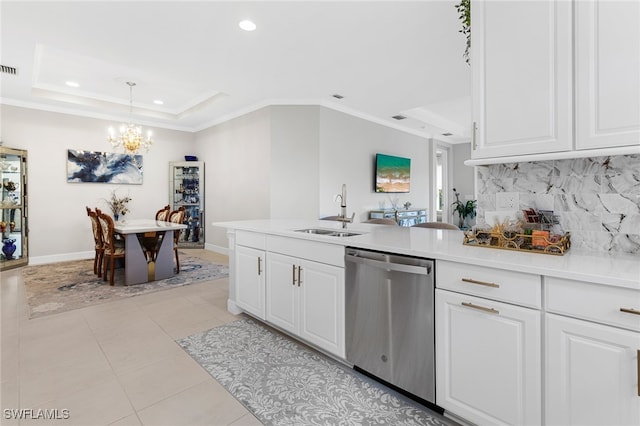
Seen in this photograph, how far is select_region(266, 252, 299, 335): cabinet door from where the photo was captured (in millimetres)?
2375

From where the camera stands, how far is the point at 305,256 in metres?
2.28

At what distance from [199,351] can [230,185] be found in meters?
4.18

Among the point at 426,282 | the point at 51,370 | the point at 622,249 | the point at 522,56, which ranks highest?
the point at 522,56

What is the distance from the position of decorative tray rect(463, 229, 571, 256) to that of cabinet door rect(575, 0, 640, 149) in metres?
0.46

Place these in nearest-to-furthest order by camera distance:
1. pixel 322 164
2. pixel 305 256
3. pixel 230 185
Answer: pixel 305 256
pixel 322 164
pixel 230 185

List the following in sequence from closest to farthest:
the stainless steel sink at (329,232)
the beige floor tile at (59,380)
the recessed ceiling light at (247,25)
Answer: the beige floor tile at (59,380) → the stainless steel sink at (329,232) → the recessed ceiling light at (247,25)

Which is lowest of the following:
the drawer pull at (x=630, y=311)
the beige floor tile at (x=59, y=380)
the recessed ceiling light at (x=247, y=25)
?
the beige floor tile at (x=59, y=380)

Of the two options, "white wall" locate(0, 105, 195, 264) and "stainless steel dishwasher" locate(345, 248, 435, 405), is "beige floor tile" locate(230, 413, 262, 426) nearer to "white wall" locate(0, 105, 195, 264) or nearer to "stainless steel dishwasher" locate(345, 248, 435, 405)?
"stainless steel dishwasher" locate(345, 248, 435, 405)

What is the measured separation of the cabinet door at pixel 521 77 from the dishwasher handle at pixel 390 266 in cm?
73

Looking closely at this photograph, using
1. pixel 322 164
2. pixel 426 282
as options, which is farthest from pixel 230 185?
pixel 426 282

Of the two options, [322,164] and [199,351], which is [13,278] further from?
[322,164]

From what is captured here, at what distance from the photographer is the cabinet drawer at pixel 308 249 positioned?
2.07 metres

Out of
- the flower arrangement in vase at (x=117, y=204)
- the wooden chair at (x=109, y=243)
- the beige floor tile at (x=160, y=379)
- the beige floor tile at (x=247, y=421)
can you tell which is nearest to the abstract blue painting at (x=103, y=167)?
the flower arrangement in vase at (x=117, y=204)

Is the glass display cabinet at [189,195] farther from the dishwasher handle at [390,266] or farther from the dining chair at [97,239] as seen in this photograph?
the dishwasher handle at [390,266]
